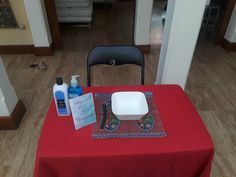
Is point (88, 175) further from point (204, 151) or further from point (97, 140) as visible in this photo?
point (204, 151)

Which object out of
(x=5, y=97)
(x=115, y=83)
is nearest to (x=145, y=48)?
(x=115, y=83)

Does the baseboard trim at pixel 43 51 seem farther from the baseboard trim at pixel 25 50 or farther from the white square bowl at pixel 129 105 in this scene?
the white square bowl at pixel 129 105

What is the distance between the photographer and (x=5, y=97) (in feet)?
5.53

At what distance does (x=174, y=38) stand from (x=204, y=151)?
0.96m

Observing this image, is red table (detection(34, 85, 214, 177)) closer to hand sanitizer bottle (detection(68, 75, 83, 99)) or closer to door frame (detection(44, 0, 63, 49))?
hand sanitizer bottle (detection(68, 75, 83, 99))

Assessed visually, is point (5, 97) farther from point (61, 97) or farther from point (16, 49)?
point (16, 49)

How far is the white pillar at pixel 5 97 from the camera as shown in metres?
1.66

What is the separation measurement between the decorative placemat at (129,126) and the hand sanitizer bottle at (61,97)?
158 millimetres

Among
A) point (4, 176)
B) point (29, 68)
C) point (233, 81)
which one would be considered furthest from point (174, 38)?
point (29, 68)

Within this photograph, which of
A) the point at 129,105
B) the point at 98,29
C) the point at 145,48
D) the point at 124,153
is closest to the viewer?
the point at 124,153

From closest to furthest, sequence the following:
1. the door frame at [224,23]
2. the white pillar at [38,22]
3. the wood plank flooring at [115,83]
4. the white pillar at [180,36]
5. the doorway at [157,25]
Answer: the white pillar at [180,36]
the wood plank flooring at [115,83]
the white pillar at [38,22]
the door frame at [224,23]
the doorway at [157,25]

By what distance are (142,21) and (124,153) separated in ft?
7.29

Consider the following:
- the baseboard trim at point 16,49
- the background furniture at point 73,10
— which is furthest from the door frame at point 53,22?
the background furniture at point 73,10

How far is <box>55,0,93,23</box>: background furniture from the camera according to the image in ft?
11.1
